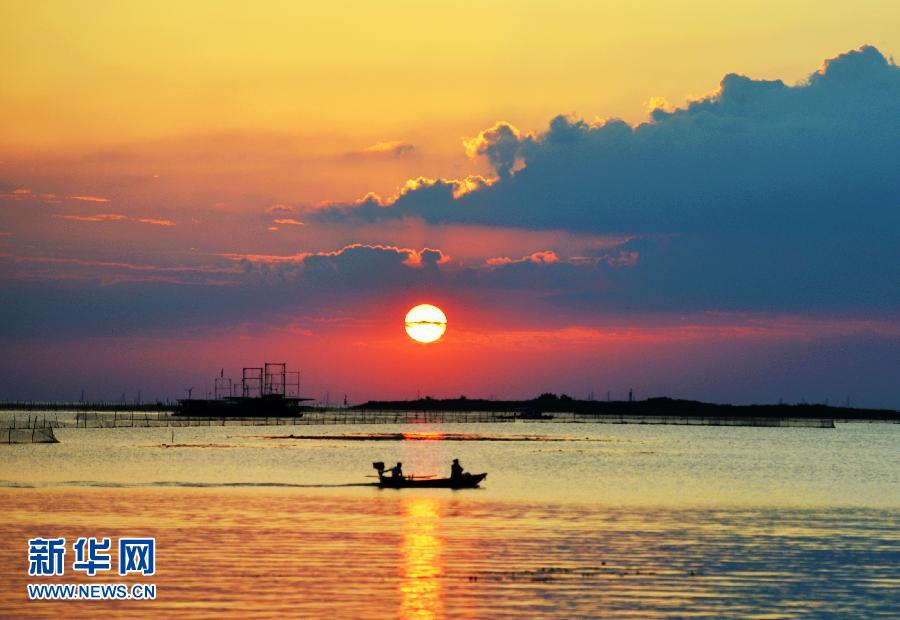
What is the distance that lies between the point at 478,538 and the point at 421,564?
26.2ft

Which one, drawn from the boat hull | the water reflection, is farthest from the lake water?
the boat hull

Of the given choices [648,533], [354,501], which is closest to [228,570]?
[648,533]

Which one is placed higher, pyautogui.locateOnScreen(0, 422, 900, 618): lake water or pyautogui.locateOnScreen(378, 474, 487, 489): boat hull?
pyautogui.locateOnScreen(378, 474, 487, 489): boat hull

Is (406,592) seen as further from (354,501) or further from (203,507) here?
(354,501)

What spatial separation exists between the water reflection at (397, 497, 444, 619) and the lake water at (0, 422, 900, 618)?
0.46 ft

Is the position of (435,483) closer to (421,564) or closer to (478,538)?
(478,538)

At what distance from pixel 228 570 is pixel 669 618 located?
15139 mm

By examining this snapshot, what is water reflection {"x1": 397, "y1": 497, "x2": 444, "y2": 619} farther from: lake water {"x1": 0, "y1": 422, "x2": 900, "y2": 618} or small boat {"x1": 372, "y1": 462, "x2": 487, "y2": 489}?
small boat {"x1": 372, "y1": 462, "x2": 487, "y2": 489}

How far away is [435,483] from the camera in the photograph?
7906 cm

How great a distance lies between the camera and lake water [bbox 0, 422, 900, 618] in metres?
36.8

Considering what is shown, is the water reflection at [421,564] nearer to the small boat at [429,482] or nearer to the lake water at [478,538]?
the lake water at [478,538]

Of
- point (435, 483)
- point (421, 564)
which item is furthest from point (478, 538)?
point (435, 483)

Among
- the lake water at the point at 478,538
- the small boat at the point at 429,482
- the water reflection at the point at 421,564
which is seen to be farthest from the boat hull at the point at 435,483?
the water reflection at the point at 421,564

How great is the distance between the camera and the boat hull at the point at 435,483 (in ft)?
257
